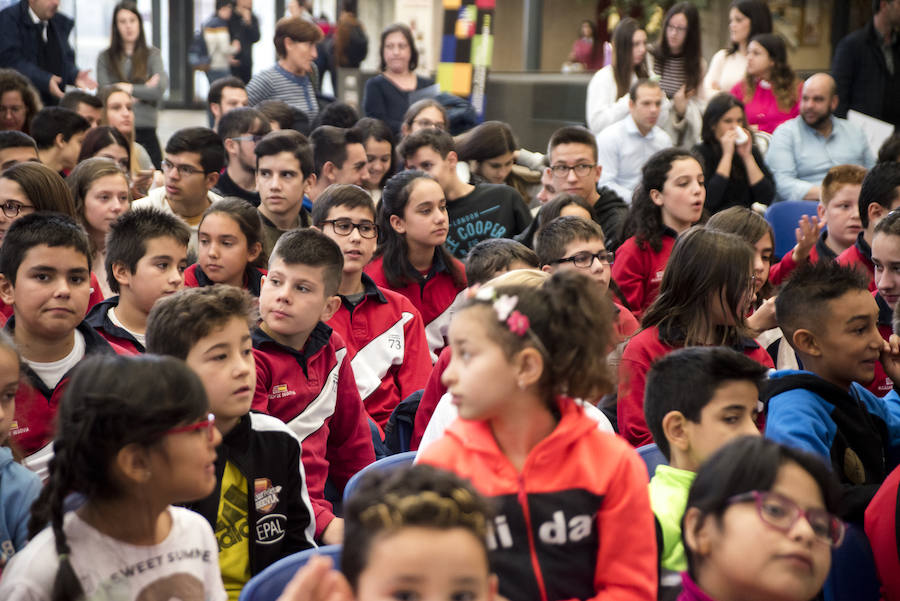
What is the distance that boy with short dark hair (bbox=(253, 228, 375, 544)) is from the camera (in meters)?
2.62

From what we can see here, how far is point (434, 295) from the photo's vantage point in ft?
12.6

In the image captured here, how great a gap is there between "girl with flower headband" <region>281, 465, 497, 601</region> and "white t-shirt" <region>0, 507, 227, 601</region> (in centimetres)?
42

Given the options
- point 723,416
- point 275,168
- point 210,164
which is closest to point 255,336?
point 723,416

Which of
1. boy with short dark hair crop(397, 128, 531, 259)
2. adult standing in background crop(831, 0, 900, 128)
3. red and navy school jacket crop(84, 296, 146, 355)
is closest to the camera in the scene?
red and navy school jacket crop(84, 296, 146, 355)

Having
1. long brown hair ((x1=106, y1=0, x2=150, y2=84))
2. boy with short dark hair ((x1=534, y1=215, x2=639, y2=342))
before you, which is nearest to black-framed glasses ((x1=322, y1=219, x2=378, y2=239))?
boy with short dark hair ((x1=534, y1=215, x2=639, y2=342))

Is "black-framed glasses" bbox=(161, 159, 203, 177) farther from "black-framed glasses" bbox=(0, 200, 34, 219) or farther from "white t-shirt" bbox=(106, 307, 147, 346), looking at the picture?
"white t-shirt" bbox=(106, 307, 147, 346)

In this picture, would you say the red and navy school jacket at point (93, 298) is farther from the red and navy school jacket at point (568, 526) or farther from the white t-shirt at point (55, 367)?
the red and navy school jacket at point (568, 526)

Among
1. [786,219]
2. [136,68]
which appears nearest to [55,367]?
[786,219]

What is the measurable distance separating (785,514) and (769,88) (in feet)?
18.1

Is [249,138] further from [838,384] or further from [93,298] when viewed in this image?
[838,384]

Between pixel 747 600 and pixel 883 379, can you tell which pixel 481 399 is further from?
pixel 883 379

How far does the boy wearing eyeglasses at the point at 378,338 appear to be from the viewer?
10.8ft

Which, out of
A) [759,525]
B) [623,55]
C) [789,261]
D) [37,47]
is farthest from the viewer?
[37,47]

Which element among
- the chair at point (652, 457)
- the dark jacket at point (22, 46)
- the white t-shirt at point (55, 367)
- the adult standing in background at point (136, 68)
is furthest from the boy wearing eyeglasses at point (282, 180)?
the adult standing in background at point (136, 68)
